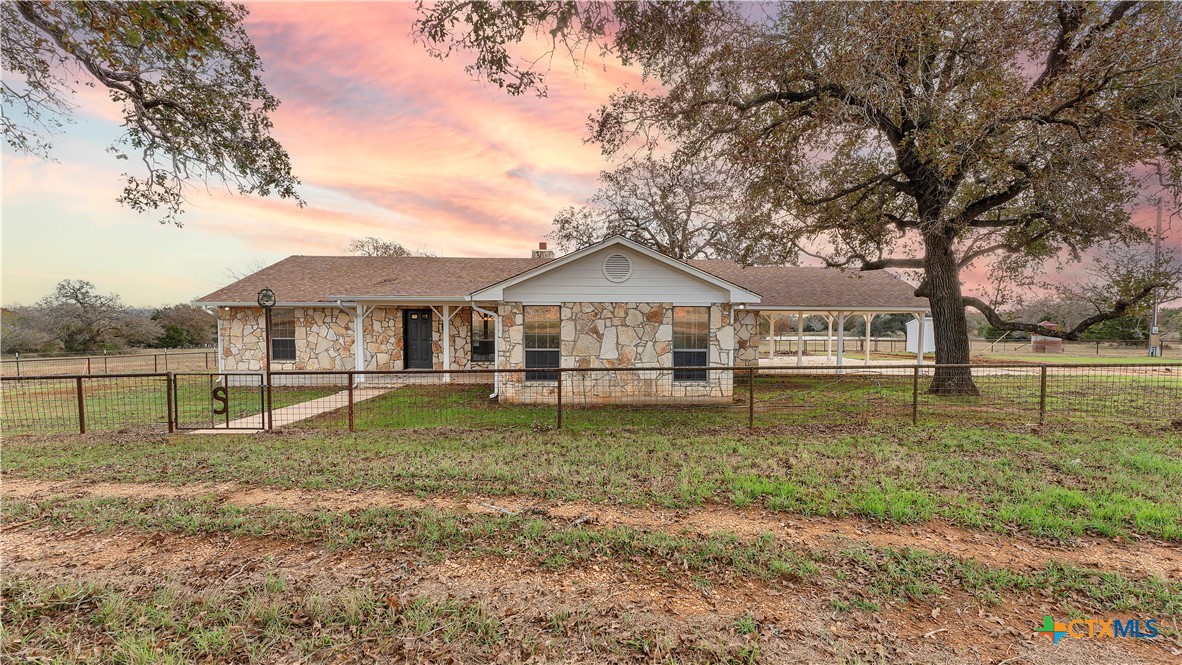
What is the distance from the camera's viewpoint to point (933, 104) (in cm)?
768

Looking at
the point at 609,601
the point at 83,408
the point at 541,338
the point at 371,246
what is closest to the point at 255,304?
the point at 83,408

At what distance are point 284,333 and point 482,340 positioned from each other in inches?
237

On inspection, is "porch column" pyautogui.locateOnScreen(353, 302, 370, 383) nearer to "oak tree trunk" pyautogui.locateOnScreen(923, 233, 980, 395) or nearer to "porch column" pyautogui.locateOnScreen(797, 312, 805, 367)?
"porch column" pyautogui.locateOnScreen(797, 312, 805, 367)

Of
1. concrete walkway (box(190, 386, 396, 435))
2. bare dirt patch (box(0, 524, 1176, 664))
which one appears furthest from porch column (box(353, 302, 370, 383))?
Answer: bare dirt patch (box(0, 524, 1176, 664))

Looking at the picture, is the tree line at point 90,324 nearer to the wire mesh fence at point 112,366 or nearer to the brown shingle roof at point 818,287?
the wire mesh fence at point 112,366

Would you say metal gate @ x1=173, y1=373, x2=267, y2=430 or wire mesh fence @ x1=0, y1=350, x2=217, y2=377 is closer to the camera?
metal gate @ x1=173, y1=373, x2=267, y2=430

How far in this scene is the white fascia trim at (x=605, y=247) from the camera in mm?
9883

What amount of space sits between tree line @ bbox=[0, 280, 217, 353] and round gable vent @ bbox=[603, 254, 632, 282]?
2891 cm

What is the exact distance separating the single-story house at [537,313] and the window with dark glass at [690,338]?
0.02 metres

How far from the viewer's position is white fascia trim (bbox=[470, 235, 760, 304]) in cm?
988

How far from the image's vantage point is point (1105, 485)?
15.7 feet

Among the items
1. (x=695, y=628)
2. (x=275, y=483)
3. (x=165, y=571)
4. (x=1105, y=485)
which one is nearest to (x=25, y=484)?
(x=275, y=483)

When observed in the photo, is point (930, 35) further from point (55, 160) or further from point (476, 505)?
point (55, 160)

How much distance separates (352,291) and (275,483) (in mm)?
9501
